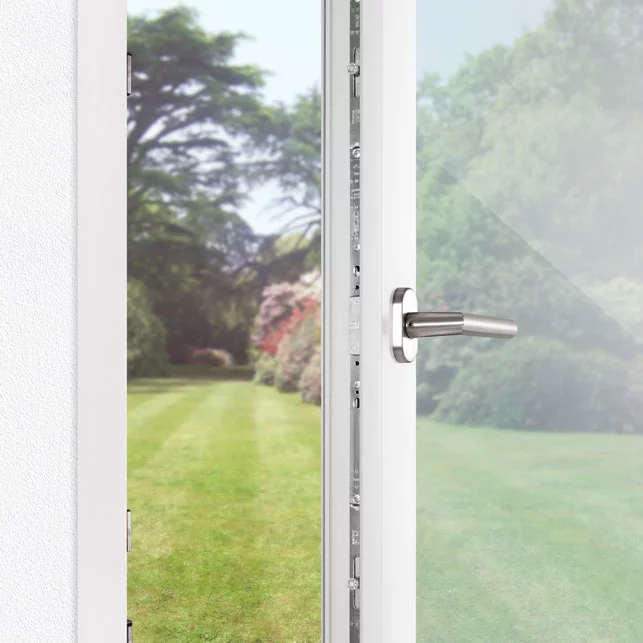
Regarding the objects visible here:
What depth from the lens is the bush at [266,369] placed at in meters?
3.24

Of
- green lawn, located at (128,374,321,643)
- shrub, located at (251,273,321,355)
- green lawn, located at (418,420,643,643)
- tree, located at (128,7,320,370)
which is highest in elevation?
tree, located at (128,7,320,370)

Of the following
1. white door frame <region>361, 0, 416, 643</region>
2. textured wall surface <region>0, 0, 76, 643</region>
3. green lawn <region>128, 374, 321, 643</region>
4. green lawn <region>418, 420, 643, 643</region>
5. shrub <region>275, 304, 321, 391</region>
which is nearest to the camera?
textured wall surface <region>0, 0, 76, 643</region>

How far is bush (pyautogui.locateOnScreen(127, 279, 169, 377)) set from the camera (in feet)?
10.2

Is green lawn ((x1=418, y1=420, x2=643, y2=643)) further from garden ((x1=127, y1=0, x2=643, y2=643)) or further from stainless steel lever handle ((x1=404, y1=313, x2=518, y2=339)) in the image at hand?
stainless steel lever handle ((x1=404, y1=313, x2=518, y2=339))

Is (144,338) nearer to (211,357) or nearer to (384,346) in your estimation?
(211,357)

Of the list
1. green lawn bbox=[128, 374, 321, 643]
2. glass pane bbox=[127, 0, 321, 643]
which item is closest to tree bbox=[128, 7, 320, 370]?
glass pane bbox=[127, 0, 321, 643]

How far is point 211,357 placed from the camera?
3191mm

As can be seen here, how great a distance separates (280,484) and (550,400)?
2.44 m

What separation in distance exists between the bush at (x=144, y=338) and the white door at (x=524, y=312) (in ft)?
8.16

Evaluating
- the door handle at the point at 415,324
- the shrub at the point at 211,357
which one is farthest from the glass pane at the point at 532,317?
the shrub at the point at 211,357

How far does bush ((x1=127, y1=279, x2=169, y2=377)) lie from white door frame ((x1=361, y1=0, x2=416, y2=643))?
258 cm

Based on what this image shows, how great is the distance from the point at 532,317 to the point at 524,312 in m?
0.01

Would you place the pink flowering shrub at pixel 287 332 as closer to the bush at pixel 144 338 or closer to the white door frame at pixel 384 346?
the bush at pixel 144 338

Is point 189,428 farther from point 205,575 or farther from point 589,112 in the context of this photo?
point 589,112
